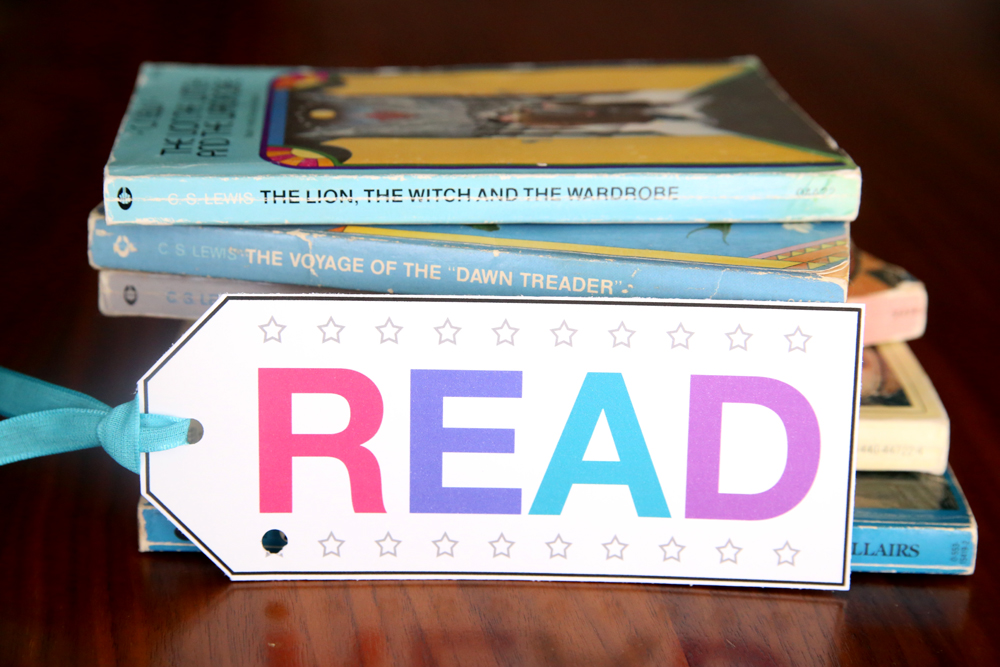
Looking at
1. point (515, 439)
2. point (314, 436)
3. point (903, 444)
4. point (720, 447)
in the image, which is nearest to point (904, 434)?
point (903, 444)

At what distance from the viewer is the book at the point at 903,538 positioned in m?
0.52

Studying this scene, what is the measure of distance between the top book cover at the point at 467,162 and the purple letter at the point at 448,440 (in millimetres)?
100

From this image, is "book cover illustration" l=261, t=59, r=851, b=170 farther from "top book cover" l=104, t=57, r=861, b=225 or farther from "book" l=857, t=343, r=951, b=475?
"book" l=857, t=343, r=951, b=475

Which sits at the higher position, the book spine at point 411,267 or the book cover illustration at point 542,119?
the book cover illustration at point 542,119

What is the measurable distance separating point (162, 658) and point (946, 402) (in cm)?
57

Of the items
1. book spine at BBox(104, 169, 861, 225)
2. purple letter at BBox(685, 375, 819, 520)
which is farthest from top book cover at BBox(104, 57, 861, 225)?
purple letter at BBox(685, 375, 819, 520)

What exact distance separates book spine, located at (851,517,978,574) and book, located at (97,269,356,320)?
397 mm

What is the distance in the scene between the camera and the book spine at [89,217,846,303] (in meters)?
0.50

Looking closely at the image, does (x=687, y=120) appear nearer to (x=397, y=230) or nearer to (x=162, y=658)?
(x=397, y=230)

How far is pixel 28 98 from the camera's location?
3.78 feet

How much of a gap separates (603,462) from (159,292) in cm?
Answer: 30

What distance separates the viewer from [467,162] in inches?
21.6

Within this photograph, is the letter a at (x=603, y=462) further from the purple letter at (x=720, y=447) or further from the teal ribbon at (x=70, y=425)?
the teal ribbon at (x=70, y=425)

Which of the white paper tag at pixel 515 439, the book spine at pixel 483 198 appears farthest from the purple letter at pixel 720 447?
the book spine at pixel 483 198
